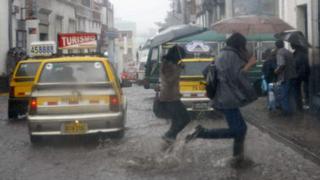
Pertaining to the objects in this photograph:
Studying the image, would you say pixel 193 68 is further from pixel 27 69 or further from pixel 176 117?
pixel 176 117

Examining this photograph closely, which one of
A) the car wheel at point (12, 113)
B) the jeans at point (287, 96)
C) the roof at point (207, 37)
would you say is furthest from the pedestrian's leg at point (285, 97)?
the roof at point (207, 37)

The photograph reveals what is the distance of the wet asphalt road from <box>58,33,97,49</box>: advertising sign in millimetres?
9544

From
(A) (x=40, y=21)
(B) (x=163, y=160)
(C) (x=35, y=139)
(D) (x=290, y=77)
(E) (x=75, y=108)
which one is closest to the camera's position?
(B) (x=163, y=160)

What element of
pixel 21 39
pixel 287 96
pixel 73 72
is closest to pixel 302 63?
pixel 287 96

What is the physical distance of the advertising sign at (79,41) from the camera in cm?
2170

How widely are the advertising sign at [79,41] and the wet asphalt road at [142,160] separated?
9544 mm

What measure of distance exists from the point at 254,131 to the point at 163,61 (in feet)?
11.2

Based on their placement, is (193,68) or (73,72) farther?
(193,68)

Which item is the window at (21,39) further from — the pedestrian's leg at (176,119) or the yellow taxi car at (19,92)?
the pedestrian's leg at (176,119)

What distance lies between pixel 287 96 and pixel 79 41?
989 centimetres

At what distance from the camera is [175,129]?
9.70 meters

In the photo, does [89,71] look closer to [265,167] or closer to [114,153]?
[114,153]

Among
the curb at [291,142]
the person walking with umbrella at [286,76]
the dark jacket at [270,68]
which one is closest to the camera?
the curb at [291,142]

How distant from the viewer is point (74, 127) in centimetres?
1070
